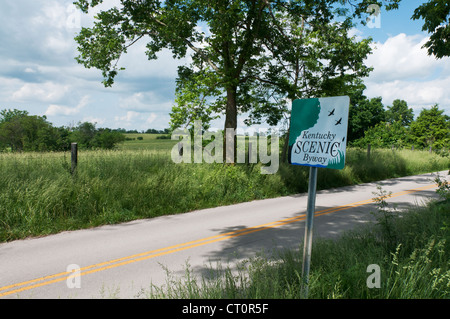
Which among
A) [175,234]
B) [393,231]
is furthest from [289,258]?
[175,234]

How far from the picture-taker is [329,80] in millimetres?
15500

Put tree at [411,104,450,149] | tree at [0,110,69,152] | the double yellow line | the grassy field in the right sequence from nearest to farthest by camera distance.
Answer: the double yellow line
the grassy field
tree at [411,104,450,149]
tree at [0,110,69,152]

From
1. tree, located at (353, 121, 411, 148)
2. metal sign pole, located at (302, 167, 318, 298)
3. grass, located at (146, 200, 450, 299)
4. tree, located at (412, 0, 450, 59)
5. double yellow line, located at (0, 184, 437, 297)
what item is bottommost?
double yellow line, located at (0, 184, 437, 297)

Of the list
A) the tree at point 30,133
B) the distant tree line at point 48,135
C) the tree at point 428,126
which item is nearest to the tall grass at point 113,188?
the tree at point 428,126

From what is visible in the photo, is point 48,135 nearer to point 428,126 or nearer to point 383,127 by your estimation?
point 383,127

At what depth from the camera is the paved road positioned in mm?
4770

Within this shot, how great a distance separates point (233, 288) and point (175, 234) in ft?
13.2

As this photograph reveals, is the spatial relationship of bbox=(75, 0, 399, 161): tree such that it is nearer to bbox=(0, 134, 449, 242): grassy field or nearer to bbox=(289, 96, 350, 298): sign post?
bbox=(0, 134, 449, 242): grassy field

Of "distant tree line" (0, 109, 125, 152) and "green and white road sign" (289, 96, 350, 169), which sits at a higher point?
A: "distant tree line" (0, 109, 125, 152)

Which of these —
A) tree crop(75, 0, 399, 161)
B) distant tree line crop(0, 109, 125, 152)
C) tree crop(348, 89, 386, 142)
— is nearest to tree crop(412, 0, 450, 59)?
tree crop(75, 0, 399, 161)

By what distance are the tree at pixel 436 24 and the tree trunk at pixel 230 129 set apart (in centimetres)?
768

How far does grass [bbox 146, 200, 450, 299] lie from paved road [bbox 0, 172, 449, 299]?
3.06 feet
